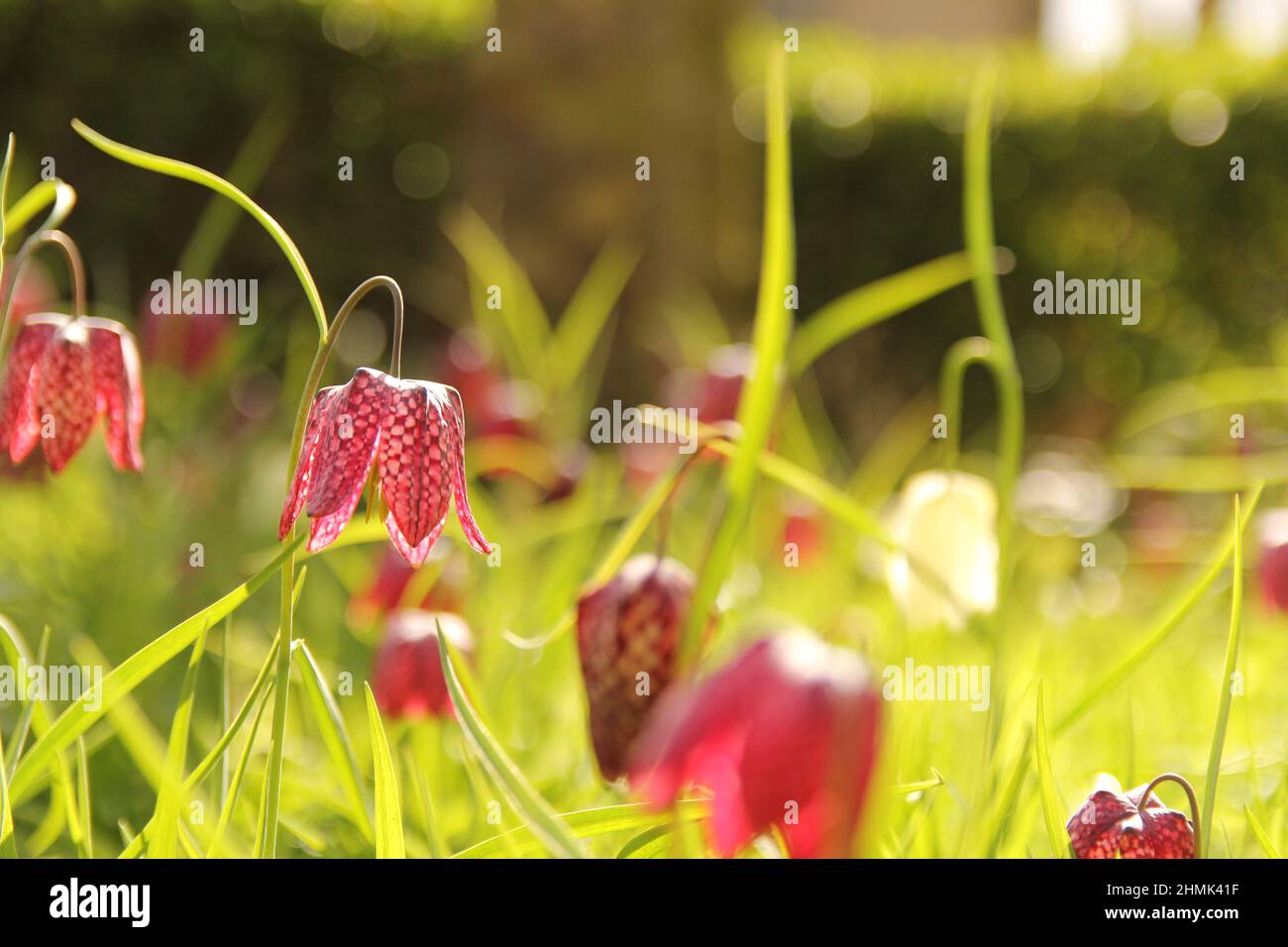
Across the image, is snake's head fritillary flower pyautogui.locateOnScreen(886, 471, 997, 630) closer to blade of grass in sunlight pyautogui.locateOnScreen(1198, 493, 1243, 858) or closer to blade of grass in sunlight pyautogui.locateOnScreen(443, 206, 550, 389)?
blade of grass in sunlight pyautogui.locateOnScreen(1198, 493, 1243, 858)

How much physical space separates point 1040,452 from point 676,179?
4.34 ft

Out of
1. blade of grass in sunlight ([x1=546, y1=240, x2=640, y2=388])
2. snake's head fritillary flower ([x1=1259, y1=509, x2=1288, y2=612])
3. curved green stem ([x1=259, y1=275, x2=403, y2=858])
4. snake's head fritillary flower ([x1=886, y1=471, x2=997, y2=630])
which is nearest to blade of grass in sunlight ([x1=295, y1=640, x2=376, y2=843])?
curved green stem ([x1=259, y1=275, x2=403, y2=858])

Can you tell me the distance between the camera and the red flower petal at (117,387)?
2.25 feet

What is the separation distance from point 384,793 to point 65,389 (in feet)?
0.97

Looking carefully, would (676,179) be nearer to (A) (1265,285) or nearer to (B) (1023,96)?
(B) (1023,96)

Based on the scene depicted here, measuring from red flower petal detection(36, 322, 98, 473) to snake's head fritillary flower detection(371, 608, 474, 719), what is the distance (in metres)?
0.29

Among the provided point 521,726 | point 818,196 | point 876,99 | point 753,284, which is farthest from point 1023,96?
point 521,726

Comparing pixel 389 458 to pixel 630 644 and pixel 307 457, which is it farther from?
pixel 630 644

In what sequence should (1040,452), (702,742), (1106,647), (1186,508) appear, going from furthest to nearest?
(1040,452) → (1186,508) → (1106,647) → (702,742)

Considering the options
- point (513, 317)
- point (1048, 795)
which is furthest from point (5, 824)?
point (513, 317)

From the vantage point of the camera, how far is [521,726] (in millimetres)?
1126

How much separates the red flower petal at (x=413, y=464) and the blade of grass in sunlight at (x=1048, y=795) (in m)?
0.29

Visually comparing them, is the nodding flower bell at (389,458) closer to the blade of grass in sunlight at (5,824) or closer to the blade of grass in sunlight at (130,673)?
the blade of grass in sunlight at (130,673)

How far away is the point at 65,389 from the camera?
678 millimetres
